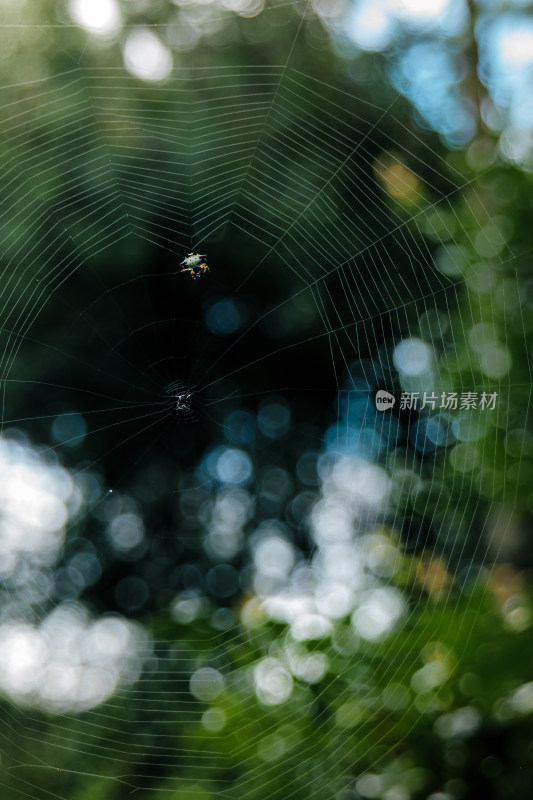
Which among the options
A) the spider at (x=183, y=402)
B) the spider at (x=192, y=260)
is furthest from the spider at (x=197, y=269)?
the spider at (x=183, y=402)

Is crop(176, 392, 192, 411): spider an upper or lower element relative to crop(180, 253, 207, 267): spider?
lower

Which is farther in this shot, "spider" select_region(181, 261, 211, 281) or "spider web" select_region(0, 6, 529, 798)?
"spider" select_region(181, 261, 211, 281)

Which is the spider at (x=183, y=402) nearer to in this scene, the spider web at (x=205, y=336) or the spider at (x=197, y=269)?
the spider web at (x=205, y=336)

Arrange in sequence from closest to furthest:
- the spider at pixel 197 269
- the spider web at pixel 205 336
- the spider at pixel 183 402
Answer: the spider web at pixel 205 336 → the spider at pixel 197 269 → the spider at pixel 183 402

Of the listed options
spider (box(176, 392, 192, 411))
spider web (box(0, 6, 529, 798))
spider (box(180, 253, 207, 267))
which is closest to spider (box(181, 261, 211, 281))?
spider (box(180, 253, 207, 267))

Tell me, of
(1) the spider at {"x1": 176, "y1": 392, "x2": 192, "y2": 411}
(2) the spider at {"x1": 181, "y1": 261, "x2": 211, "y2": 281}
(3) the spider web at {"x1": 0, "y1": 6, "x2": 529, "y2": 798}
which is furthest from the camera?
(1) the spider at {"x1": 176, "y1": 392, "x2": 192, "y2": 411}

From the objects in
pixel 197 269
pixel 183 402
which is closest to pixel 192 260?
pixel 197 269

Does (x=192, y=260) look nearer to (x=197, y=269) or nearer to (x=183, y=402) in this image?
(x=197, y=269)

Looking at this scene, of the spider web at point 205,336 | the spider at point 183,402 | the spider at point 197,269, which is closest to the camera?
the spider web at point 205,336

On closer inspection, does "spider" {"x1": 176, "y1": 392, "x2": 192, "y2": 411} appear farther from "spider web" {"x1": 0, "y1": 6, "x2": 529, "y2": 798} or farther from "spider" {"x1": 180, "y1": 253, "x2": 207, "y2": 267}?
"spider" {"x1": 180, "y1": 253, "x2": 207, "y2": 267}
